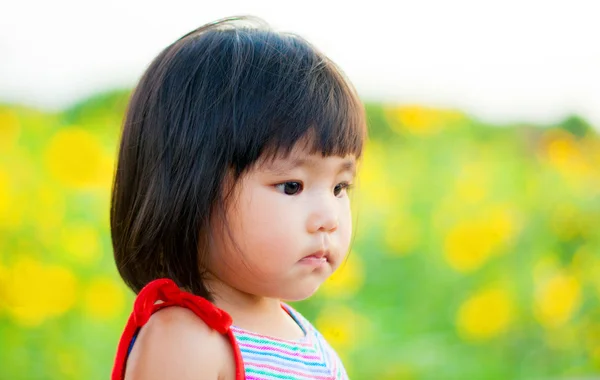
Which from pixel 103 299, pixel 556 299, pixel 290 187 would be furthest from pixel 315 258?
pixel 556 299

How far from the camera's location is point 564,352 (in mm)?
2854

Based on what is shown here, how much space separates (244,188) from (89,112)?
1.61m

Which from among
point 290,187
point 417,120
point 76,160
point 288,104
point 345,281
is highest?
point 288,104

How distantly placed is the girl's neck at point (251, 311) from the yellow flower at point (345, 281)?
3.71 ft

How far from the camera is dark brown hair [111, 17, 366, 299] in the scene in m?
1.30

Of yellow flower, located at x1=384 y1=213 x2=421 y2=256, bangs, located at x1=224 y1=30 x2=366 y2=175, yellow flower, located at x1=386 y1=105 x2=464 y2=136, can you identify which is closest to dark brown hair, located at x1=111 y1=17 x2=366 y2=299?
bangs, located at x1=224 y1=30 x2=366 y2=175

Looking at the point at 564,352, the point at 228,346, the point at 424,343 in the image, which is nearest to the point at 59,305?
the point at 424,343

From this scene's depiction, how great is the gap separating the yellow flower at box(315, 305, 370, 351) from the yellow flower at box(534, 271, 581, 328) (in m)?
0.59

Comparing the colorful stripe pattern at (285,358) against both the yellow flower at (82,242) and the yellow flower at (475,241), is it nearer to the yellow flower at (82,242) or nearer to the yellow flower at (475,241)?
the yellow flower at (82,242)

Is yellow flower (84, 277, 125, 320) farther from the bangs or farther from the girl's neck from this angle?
the bangs

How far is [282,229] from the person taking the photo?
130cm

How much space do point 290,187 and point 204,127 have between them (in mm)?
153

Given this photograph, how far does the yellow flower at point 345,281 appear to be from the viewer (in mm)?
2607

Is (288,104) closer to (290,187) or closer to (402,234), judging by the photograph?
(290,187)
